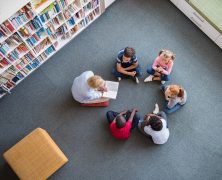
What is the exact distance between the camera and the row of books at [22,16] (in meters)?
3.15

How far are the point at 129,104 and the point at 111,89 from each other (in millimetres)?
390

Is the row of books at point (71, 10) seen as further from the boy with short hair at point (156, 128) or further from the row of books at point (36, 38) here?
the boy with short hair at point (156, 128)

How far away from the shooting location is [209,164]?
12.3 ft

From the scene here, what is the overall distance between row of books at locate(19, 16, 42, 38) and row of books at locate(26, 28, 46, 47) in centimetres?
12

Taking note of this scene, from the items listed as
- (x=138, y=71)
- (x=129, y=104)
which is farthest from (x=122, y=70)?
(x=129, y=104)

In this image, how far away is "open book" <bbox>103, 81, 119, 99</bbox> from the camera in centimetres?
396

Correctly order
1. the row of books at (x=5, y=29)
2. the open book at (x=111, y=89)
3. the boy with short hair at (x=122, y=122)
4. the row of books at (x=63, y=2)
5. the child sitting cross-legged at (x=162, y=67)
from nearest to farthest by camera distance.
A: 1. the row of books at (x=5, y=29)
2. the boy with short hair at (x=122, y=122)
3. the row of books at (x=63, y=2)
4. the child sitting cross-legged at (x=162, y=67)
5. the open book at (x=111, y=89)

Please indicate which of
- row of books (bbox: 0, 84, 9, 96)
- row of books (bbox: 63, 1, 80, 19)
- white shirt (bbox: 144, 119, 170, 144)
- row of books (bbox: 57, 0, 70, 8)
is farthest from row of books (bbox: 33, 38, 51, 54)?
white shirt (bbox: 144, 119, 170, 144)

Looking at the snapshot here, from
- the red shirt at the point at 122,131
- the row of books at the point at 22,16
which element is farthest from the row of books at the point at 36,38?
the red shirt at the point at 122,131

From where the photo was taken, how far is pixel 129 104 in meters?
4.06

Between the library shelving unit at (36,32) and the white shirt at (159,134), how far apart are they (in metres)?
2.07

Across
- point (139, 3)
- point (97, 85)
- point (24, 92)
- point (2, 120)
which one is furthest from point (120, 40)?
point (2, 120)

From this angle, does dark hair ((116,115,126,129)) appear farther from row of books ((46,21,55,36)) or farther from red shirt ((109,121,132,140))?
row of books ((46,21,55,36))

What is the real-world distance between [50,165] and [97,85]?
49.1 inches
